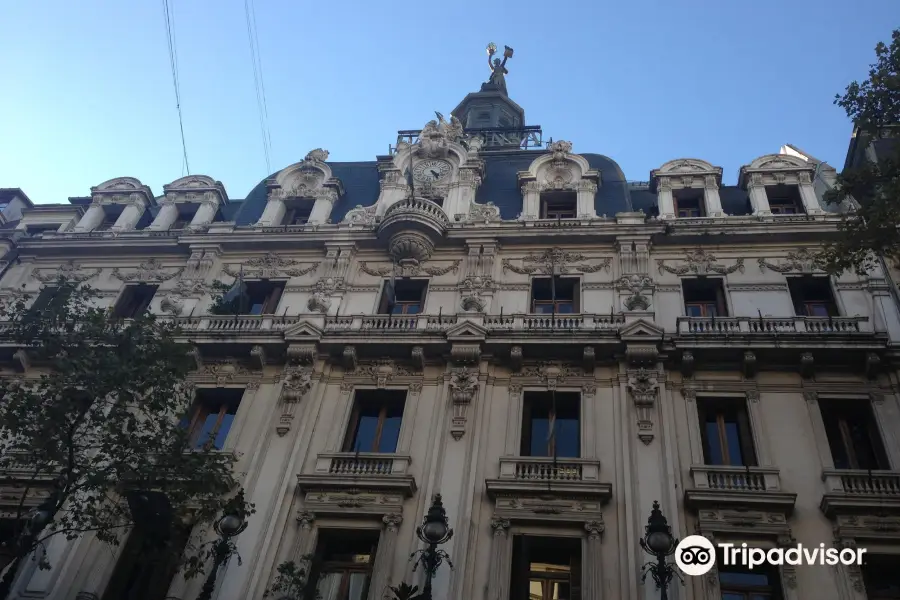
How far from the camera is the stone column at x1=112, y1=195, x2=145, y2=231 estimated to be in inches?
1108

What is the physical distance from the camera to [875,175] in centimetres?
1767

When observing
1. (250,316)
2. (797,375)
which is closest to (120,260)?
(250,316)

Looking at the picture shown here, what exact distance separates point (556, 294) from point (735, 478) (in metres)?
8.32

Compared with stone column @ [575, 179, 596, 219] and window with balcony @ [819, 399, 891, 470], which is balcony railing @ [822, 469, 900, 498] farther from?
stone column @ [575, 179, 596, 219]

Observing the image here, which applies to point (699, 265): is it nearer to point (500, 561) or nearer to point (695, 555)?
point (695, 555)

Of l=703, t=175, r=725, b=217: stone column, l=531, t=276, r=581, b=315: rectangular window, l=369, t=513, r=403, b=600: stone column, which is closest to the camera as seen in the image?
l=369, t=513, r=403, b=600: stone column

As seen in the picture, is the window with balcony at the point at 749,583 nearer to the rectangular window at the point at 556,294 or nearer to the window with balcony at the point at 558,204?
the rectangular window at the point at 556,294

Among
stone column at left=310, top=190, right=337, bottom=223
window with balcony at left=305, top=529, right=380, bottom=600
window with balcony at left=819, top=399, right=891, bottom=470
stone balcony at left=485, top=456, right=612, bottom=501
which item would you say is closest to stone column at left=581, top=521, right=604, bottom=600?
stone balcony at left=485, top=456, right=612, bottom=501

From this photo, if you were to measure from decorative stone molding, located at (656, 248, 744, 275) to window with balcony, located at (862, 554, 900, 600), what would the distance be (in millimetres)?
9396

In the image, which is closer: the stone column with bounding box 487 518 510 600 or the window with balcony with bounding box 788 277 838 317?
the stone column with bounding box 487 518 510 600

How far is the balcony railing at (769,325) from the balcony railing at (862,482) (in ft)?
13.1

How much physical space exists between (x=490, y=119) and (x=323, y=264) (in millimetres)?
18512

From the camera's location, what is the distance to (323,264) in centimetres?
2498

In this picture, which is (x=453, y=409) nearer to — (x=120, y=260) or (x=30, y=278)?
(x=120, y=260)
